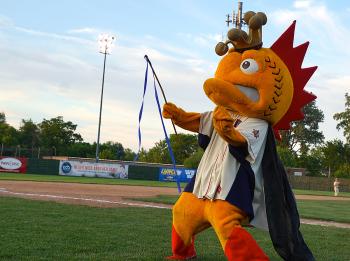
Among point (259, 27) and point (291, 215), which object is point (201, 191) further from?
point (259, 27)

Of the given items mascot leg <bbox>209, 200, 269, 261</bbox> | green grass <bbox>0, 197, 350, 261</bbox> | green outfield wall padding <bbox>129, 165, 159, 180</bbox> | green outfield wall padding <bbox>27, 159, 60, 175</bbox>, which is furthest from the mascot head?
green outfield wall padding <bbox>129, 165, 159, 180</bbox>

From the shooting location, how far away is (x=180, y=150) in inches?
2653

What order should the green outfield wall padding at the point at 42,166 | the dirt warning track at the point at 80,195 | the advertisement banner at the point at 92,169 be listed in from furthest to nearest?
the advertisement banner at the point at 92,169 → the green outfield wall padding at the point at 42,166 → the dirt warning track at the point at 80,195

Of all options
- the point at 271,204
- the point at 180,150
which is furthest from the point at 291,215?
the point at 180,150

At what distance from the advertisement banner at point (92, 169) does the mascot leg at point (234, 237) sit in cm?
3269

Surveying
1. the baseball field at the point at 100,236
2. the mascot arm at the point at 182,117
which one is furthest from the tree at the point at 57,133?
the mascot arm at the point at 182,117

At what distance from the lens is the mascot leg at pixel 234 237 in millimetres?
4734

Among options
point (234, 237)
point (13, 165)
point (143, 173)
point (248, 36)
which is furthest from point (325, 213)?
point (143, 173)

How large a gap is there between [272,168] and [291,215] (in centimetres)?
53

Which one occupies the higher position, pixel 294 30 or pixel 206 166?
pixel 294 30

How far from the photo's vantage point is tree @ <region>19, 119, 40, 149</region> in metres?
73.2

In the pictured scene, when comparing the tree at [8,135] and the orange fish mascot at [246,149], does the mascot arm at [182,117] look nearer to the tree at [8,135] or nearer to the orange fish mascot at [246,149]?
the orange fish mascot at [246,149]

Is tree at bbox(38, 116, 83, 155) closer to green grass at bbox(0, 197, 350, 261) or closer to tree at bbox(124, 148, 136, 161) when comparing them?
tree at bbox(124, 148, 136, 161)

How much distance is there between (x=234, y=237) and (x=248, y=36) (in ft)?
7.04
